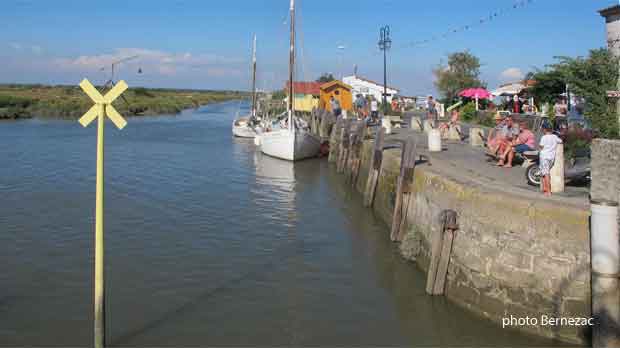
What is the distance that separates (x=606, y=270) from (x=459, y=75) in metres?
43.0

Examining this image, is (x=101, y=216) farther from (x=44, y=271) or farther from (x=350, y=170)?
(x=350, y=170)

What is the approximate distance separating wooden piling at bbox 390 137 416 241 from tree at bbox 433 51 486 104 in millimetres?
35293

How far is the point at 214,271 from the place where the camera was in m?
11.6

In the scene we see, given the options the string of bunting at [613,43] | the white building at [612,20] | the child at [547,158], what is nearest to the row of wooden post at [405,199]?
the child at [547,158]

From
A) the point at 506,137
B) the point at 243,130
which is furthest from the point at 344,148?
the point at 243,130

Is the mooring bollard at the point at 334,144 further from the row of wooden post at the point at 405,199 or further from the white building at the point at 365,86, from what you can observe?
the white building at the point at 365,86

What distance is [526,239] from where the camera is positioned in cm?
828

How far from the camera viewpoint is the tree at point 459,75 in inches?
1882

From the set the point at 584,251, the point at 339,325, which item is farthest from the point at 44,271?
the point at 584,251

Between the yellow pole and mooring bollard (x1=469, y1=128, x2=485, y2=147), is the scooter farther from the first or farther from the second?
mooring bollard (x1=469, y1=128, x2=485, y2=147)

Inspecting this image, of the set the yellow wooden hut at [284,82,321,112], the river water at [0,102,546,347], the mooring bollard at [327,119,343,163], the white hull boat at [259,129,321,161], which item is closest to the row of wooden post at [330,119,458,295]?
the river water at [0,102,546,347]

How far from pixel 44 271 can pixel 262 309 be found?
463cm

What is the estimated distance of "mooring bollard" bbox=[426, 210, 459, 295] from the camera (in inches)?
375

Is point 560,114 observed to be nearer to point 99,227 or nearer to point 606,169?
point 606,169
